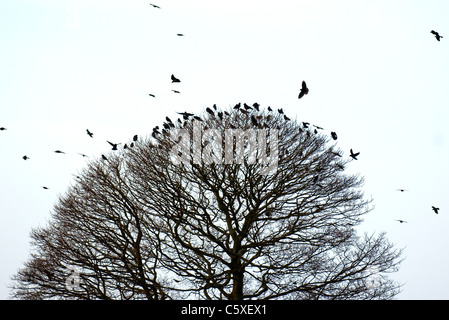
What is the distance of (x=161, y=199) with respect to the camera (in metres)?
17.4

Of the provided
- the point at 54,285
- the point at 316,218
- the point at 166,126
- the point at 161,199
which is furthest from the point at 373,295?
the point at 54,285

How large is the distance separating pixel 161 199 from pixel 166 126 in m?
2.77

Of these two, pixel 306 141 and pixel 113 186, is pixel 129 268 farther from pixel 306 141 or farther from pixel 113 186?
pixel 306 141

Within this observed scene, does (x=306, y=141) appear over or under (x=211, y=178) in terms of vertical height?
over
